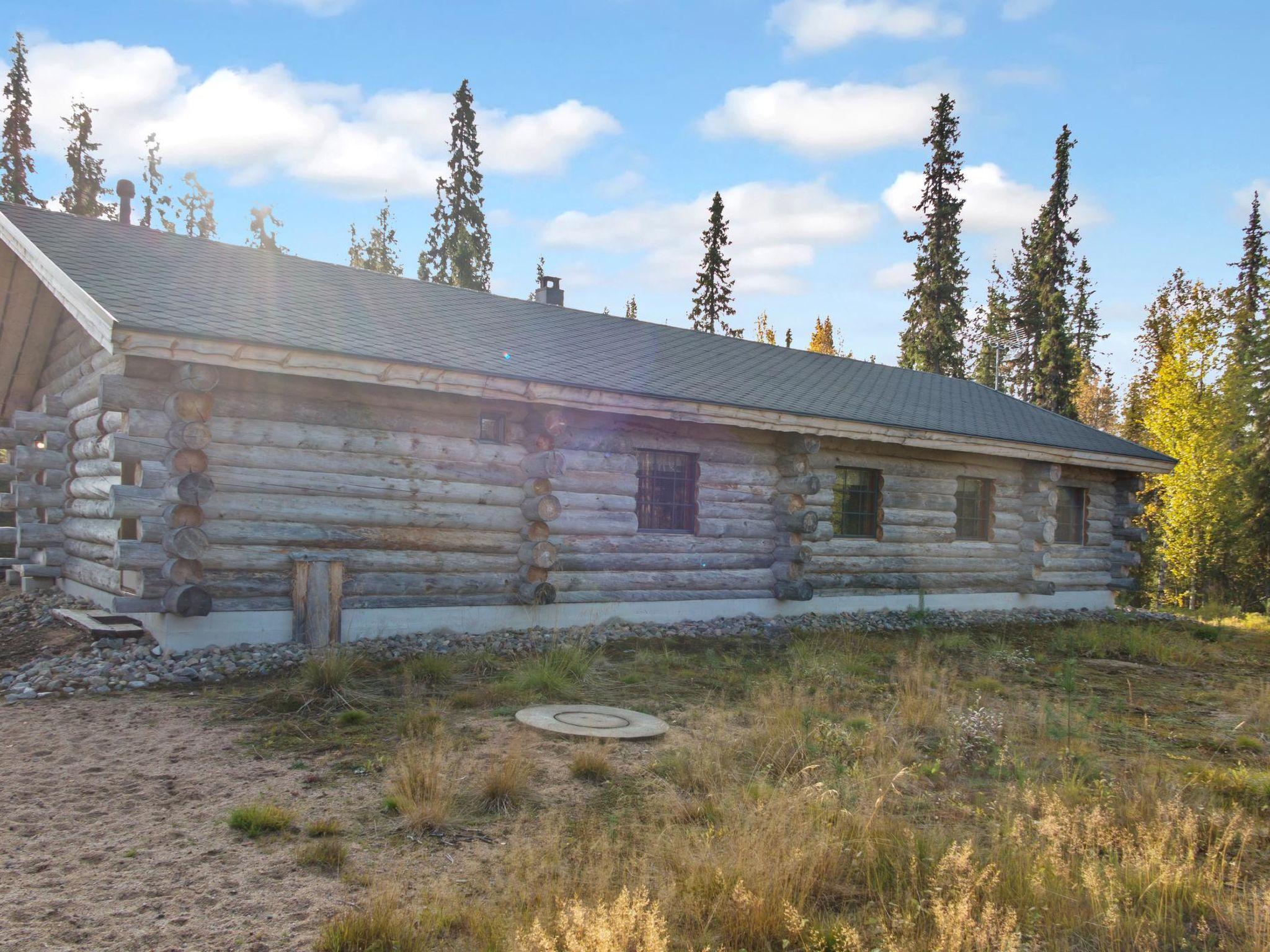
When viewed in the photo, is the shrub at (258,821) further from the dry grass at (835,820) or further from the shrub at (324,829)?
the dry grass at (835,820)

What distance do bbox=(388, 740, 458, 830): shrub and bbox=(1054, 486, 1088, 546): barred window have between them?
15.8 metres

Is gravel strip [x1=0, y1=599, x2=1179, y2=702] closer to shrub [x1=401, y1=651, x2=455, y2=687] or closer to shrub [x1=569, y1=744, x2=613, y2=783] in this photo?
shrub [x1=401, y1=651, x2=455, y2=687]

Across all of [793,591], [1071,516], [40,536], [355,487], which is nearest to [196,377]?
[355,487]

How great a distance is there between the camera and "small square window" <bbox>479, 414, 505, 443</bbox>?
10273mm

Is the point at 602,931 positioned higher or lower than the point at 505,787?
higher

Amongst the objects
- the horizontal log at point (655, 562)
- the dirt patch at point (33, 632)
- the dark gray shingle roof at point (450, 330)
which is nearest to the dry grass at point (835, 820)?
the horizontal log at point (655, 562)

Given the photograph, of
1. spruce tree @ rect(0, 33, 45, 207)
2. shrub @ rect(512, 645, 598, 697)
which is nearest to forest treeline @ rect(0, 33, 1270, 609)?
spruce tree @ rect(0, 33, 45, 207)

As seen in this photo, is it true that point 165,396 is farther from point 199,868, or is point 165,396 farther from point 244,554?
point 199,868

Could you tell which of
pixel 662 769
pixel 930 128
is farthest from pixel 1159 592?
pixel 662 769

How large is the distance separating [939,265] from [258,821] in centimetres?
3199

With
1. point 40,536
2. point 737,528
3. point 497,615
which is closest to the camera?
point 497,615

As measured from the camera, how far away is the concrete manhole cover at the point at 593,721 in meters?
6.32

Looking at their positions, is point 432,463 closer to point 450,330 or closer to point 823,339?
point 450,330

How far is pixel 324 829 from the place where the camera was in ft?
14.2
